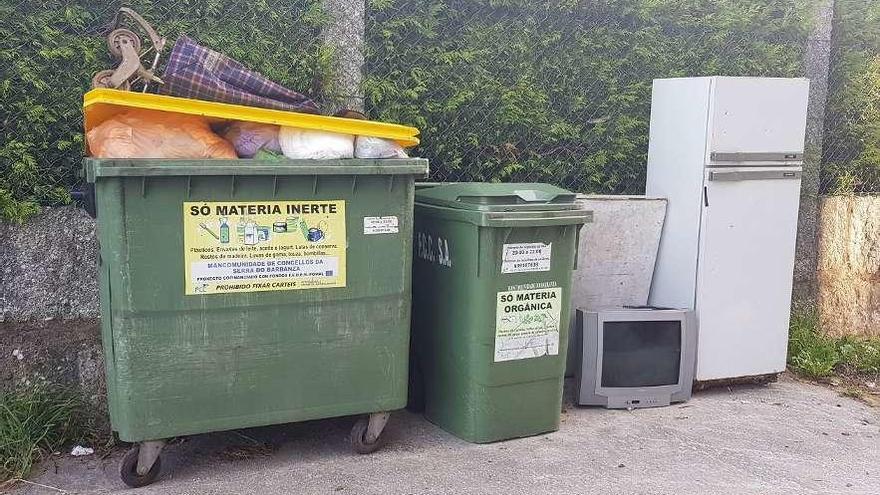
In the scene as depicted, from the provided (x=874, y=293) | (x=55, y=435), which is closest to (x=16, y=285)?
(x=55, y=435)

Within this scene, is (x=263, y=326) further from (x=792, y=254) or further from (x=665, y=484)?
(x=792, y=254)

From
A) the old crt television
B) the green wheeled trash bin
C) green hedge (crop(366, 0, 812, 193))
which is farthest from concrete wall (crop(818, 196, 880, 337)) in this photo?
the green wheeled trash bin

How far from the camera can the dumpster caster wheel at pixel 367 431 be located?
3982mm

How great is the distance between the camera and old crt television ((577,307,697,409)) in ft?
15.4

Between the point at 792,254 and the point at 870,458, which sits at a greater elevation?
the point at 792,254

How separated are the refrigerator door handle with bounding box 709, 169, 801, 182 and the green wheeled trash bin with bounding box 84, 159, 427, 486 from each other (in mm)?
1944

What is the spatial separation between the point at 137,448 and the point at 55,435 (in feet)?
2.43

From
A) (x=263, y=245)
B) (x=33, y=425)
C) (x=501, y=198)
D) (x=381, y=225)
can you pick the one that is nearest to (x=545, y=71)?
(x=501, y=198)

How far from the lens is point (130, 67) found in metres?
3.96

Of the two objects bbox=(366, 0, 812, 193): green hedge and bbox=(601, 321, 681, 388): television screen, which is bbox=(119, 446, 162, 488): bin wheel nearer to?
bbox=(366, 0, 812, 193): green hedge

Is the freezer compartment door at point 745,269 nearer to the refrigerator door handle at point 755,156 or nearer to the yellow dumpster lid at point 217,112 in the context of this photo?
the refrigerator door handle at point 755,156

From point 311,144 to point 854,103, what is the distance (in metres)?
4.64

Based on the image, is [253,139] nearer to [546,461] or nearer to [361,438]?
[361,438]

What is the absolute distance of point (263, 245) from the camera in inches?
141
